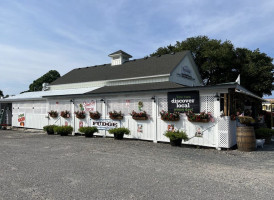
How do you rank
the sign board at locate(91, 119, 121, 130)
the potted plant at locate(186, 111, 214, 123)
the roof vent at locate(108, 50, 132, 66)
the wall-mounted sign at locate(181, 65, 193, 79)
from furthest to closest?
the roof vent at locate(108, 50, 132, 66), the wall-mounted sign at locate(181, 65, 193, 79), the sign board at locate(91, 119, 121, 130), the potted plant at locate(186, 111, 214, 123)

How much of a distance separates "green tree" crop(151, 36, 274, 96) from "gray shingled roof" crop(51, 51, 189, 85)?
1204 cm

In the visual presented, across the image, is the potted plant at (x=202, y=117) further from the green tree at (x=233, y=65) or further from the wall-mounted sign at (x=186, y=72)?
the green tree at (x=233, y=65)

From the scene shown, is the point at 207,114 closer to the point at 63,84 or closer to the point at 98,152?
the point at 98,152

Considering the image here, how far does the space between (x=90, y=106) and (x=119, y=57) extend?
31.6ft

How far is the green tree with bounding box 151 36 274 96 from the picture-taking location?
28.8m

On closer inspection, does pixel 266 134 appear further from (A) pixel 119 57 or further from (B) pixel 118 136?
(A) pixel 119 57

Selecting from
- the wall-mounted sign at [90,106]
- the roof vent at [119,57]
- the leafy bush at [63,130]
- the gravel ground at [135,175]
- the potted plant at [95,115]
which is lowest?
the gravel ground at [135,175]

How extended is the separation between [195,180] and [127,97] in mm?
8230

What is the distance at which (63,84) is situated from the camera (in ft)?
73.4

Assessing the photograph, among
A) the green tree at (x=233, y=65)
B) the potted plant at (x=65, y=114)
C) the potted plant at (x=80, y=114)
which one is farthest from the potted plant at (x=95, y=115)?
the green tree at (x=233, y=65)

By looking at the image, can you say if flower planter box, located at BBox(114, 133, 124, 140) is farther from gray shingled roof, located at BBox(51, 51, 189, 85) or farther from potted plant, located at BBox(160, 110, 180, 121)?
gray shingled roof, located at BBox(51, 51, 189, 85)

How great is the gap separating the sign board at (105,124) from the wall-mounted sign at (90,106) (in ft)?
2.85

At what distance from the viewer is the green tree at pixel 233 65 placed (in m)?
28.8

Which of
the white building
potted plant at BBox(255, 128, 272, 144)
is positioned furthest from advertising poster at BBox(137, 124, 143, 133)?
potted plant at BBox(255, 128, 272, 144)
